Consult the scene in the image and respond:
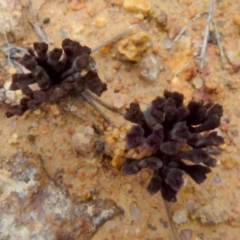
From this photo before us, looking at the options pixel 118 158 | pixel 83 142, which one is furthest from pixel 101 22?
pixel 118 158

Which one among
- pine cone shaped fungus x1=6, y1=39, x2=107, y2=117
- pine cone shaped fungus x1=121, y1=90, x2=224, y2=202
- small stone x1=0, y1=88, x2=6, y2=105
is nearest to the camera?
pine cone shaped fungus x1=121, y1=90, x2=224, y2=202

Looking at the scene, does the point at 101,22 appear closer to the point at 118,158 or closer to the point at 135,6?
the point at 135,6

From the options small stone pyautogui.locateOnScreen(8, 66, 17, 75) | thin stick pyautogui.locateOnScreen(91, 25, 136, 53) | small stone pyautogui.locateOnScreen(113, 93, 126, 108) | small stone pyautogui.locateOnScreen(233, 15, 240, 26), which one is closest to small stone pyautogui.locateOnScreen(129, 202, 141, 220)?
small stone pyautogui.locateOnScreen(113, 93, 126, 108)

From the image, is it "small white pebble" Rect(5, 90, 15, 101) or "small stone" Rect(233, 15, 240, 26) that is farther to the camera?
"small stone" Rect(233, 15, 240, 26)

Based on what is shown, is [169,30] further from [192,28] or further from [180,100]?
[180,100]

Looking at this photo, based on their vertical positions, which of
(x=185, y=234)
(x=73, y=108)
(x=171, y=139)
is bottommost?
(x=185, y=234)

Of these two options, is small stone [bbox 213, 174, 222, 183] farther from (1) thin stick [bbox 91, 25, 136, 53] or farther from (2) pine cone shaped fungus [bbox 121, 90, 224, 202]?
(1) thin stick [bbox 91, 25, 136, 53]
